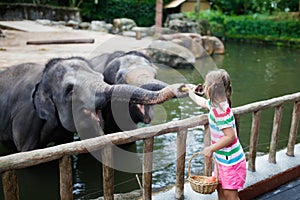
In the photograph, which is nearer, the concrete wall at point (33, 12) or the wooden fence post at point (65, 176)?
the wooden fence post at point (65, 176)

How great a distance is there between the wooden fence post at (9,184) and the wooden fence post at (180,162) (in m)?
1.09

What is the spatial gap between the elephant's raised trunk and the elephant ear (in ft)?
2.26

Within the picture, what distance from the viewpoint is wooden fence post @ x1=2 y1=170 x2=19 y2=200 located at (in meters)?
1.94

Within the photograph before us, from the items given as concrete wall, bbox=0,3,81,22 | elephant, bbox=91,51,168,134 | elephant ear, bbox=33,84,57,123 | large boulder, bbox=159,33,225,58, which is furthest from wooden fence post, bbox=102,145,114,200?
concrete wall, bbox=0,3,81,22

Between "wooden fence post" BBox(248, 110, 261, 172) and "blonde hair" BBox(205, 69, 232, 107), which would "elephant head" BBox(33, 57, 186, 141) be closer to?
"wooden fence post" BBox(248, 110, 261, 172)

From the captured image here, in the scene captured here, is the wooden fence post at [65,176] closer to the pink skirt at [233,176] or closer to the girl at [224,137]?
the girl at [224,137]

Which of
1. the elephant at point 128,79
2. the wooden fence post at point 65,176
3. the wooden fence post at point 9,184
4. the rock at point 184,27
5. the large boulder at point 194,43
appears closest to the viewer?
the wooden fence post at point 9,184

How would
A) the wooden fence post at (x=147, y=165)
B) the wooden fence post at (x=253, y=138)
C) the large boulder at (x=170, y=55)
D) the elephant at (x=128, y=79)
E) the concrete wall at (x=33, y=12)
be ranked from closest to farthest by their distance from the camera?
the wooden fence post at (x=147, y=165) → the wooden fence post at (x=253, y=138) → the elephant at (x=128, y=79) → the large boulder at (x=170, y=55) → the concrete wall at (x=33, y=12)

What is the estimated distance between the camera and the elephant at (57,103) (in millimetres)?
3725

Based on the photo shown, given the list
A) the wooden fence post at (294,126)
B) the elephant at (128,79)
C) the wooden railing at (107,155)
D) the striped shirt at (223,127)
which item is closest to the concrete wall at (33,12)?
the elephant at (128,79)

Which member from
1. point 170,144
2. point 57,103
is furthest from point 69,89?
point 170,144

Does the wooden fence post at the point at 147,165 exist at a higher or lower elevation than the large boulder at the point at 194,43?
higher

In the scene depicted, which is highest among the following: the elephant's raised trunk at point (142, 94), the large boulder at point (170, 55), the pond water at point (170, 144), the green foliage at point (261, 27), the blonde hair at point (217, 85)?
the blonde hair at point (217, 85)

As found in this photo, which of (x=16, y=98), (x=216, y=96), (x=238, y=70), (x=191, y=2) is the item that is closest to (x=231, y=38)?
(x=191, y=2)
